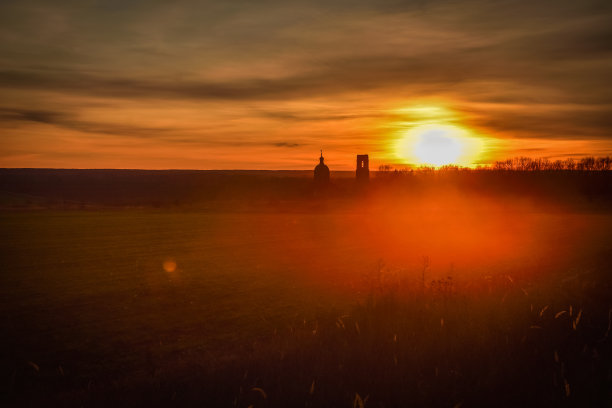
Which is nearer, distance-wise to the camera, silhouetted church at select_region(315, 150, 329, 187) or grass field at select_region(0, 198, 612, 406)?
grass field at select_region(0, 198, 612, 406)

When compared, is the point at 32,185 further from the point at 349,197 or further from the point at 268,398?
the point at 268,398

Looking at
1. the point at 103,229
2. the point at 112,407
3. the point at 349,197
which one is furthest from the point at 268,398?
the point at 349,197

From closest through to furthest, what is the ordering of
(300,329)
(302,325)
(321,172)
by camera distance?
(300,329) < (302,325) < (321,172)

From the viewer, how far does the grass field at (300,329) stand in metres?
4.50

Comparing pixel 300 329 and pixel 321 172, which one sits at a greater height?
pixel 321 172

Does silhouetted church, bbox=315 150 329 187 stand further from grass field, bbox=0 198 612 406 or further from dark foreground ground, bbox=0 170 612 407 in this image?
grass field, bbox=0 198 612 406

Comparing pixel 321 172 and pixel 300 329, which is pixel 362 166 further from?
pixel 300 329

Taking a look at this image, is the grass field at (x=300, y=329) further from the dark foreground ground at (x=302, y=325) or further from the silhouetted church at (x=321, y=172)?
the silhouetted church at (x=321, y=172)

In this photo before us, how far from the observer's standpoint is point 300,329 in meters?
7.34

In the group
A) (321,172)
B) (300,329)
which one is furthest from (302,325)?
(321,172)

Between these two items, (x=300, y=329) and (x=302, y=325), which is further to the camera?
(x=302, y=325)

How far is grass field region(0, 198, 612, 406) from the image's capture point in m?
4.50

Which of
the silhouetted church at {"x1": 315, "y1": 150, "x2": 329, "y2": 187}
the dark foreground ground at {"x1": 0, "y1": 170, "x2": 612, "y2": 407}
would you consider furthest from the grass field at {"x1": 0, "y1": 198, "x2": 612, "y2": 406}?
the silhouetted church at {"x1": 315, "y1": 150, "x2": 329, "y2": 187}

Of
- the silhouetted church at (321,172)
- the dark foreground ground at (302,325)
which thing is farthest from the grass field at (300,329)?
the silhouetted church at (321,172)
